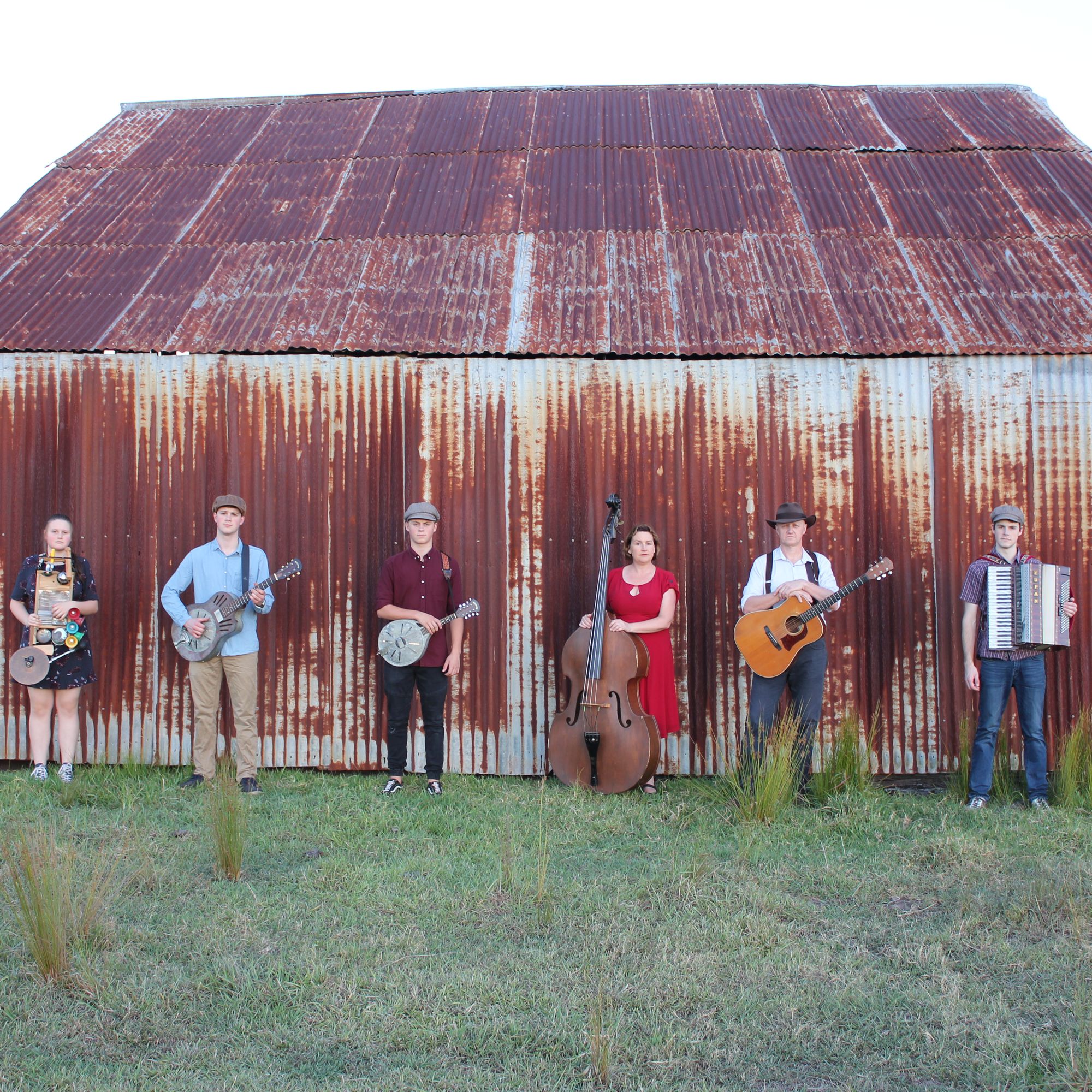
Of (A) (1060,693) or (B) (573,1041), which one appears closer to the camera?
(B) (573,1041)

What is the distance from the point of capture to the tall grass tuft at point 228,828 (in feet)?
16.1

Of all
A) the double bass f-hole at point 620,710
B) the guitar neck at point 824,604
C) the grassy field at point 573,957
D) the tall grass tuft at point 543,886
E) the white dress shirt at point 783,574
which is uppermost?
the white dress shirt at point 783,574

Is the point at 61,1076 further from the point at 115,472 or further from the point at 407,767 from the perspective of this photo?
the point at 115,472

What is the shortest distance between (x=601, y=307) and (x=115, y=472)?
3.92m

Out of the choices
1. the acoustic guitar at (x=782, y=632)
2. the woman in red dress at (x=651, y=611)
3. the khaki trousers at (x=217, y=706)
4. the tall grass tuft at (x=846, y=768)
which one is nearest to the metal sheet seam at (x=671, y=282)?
the woman in red dress at (x=651, y=611)

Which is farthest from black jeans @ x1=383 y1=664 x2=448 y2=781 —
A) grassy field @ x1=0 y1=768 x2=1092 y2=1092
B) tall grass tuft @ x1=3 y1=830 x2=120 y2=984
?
tall grass tuft @ x1=3 y1=830 x2=120 y2=984

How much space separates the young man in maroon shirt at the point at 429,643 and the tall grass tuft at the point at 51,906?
257 centimetres

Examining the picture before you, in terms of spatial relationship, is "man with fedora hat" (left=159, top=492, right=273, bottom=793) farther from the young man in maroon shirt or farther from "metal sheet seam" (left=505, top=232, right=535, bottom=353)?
"metal sheet seam" (left=505, top=232, right=535, bottom=353)

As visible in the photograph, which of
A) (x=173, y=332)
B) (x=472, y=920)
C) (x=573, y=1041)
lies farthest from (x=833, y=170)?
(x=573, y=1041)

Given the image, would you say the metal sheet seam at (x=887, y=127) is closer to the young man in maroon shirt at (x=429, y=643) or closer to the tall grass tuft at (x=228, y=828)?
the young man in maroon shirt at (x=429, y=643)

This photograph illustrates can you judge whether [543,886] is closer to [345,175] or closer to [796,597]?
[796,597]

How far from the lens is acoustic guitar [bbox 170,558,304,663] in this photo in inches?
265

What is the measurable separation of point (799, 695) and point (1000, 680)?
4.22ft

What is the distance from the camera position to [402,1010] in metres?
3.58
